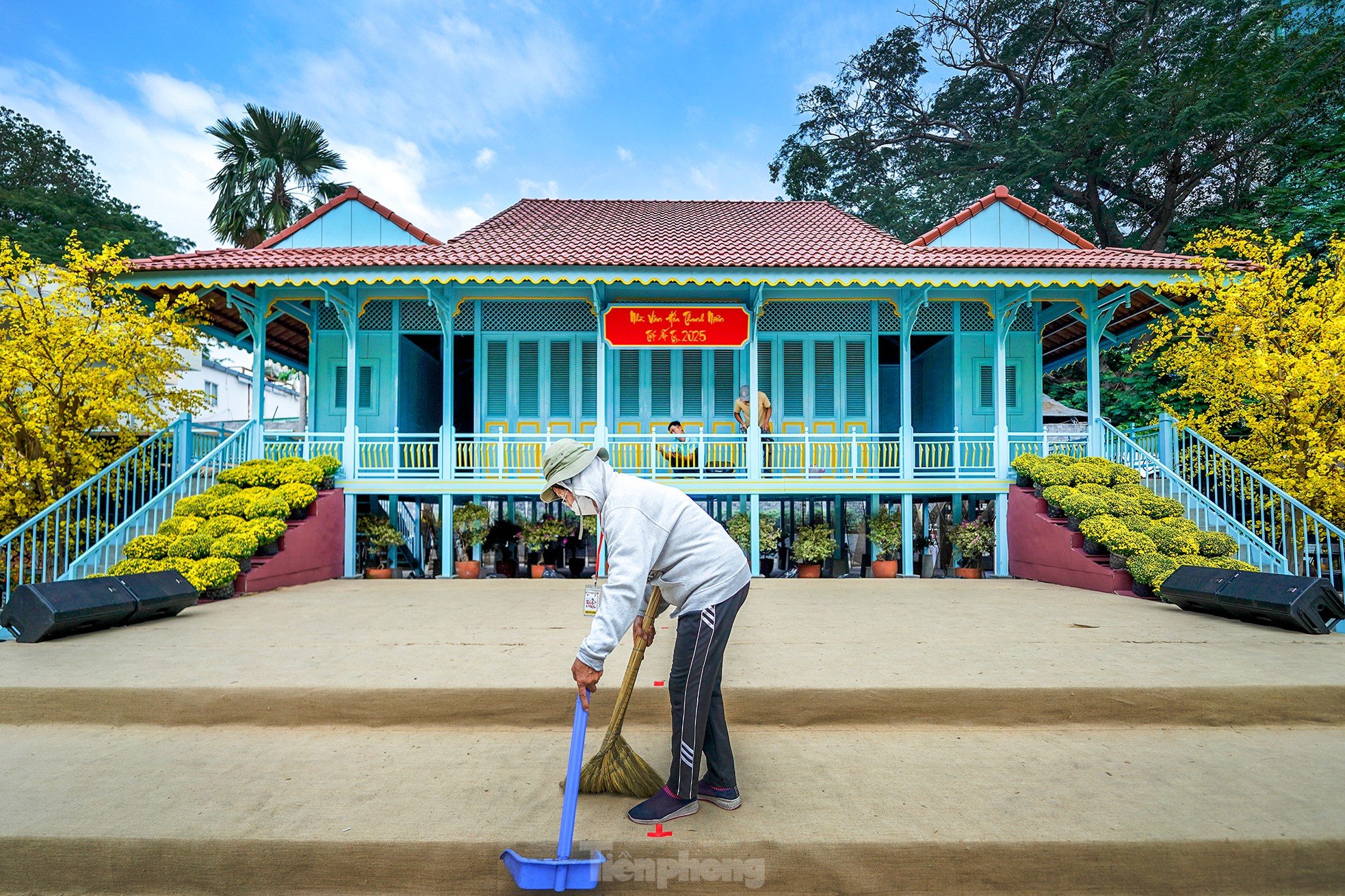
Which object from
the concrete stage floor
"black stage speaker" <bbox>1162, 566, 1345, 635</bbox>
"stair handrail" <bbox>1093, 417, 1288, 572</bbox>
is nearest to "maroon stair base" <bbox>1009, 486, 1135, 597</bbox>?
"stair handrail" <bbox>1093, 417, 1288, 572</bbox>

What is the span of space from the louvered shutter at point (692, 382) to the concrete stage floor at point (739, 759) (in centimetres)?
622

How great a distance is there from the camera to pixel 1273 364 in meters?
8.76

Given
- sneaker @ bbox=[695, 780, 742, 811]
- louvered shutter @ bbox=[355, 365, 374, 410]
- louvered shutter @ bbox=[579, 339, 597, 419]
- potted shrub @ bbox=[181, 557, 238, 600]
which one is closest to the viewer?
sneaker @ bbox=[695, 780, 742, 811]

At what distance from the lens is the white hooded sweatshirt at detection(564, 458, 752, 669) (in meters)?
2.78

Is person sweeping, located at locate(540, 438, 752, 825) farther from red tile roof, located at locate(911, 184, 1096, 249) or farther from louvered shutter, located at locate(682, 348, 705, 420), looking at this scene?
red tile roof, located at locate(911, 184, 1096, 249)

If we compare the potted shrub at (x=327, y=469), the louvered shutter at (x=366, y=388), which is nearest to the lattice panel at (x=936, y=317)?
the louvered shutter at (x=366, y=388)

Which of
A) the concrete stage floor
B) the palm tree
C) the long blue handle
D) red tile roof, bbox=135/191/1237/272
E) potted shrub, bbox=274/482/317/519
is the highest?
the palm tree

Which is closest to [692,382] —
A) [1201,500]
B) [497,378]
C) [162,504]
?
[497,378]

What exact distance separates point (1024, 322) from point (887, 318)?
232cm

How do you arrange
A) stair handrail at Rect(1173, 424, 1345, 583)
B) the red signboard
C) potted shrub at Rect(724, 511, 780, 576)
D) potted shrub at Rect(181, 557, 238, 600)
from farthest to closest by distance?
the red signboard < potted shrub at Rect(724, 511, 780, 576) < potted shrub at Rect(181, 557, 238, 600) < stair handrail at Rect(1173, 424, 1345, 583)

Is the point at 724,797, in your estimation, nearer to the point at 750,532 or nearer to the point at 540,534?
the point at 750,532

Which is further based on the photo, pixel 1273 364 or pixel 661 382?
pixel 661 382

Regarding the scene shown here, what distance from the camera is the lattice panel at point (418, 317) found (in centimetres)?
1171

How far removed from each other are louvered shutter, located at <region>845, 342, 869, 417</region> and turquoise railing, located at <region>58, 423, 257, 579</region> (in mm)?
9081
